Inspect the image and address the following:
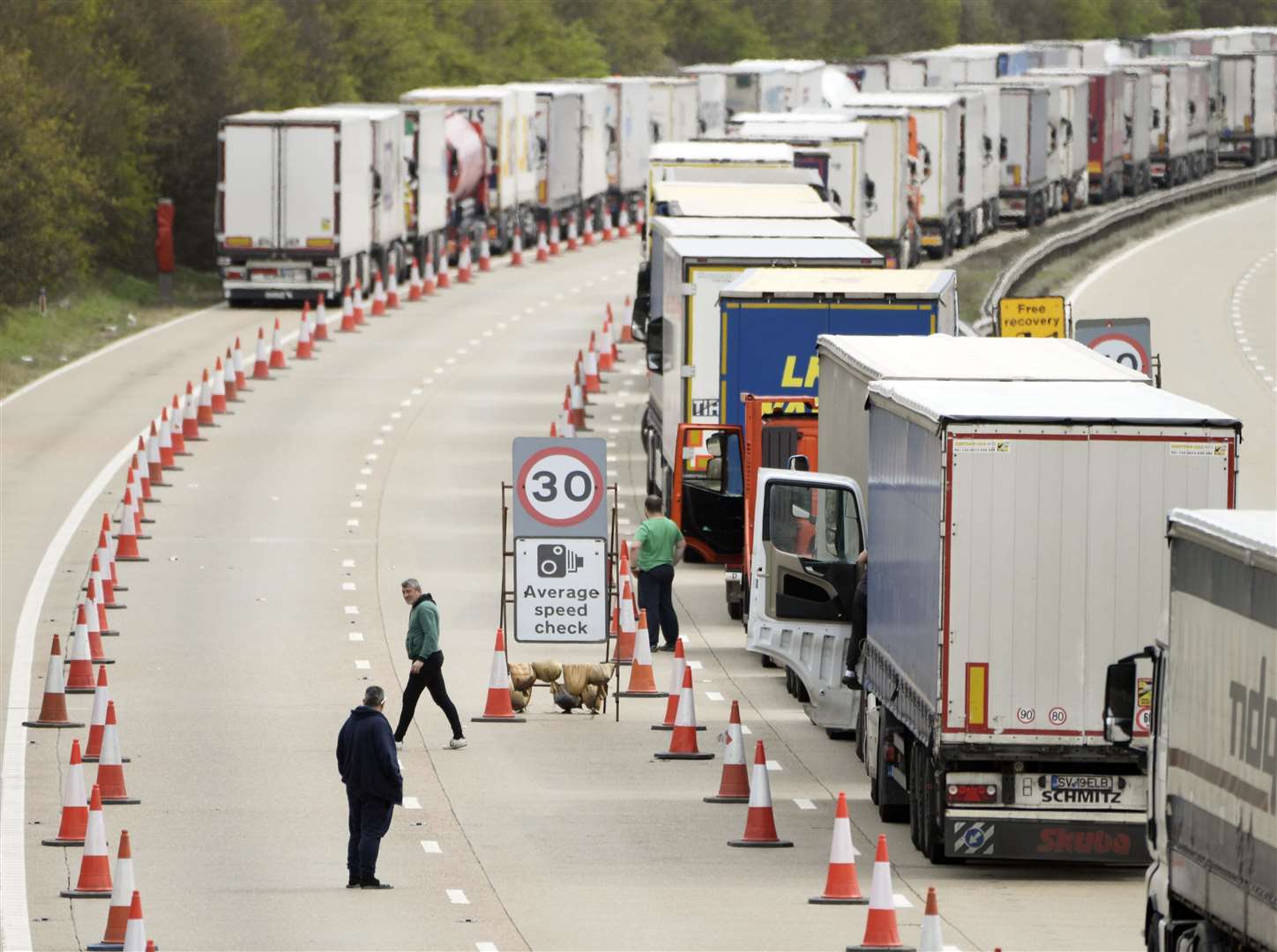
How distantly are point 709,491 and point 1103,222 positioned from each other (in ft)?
137

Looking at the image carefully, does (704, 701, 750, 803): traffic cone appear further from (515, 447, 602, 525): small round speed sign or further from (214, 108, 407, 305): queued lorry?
(214, 108, 407, 305): queued lorry

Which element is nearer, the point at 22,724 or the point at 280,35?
the point at 22,724

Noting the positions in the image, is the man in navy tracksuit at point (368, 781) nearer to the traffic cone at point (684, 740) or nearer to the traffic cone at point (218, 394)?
the traffic cone at point (684, 740)

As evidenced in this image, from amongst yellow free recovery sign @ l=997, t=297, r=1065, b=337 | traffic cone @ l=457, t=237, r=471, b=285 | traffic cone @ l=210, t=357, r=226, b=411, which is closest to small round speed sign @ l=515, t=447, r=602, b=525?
yellow free recovery sign @ l=997, t=297, r=1065, b=337

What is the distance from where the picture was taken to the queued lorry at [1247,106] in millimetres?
99000

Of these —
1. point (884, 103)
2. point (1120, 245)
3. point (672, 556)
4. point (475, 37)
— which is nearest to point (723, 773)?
point (672, 556)

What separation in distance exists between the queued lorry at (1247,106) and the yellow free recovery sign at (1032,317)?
6539cm

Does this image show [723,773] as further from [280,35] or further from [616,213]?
[616,213]

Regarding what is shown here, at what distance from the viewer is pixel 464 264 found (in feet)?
208

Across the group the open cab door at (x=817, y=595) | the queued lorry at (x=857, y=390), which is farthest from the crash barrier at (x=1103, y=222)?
the open cab door at (x=817, y=595)

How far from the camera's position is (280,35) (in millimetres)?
72000

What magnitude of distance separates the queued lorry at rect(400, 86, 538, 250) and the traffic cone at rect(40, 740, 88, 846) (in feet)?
152

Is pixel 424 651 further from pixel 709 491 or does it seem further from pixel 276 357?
pixel 276 357

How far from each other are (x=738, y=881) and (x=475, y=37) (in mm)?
83130
